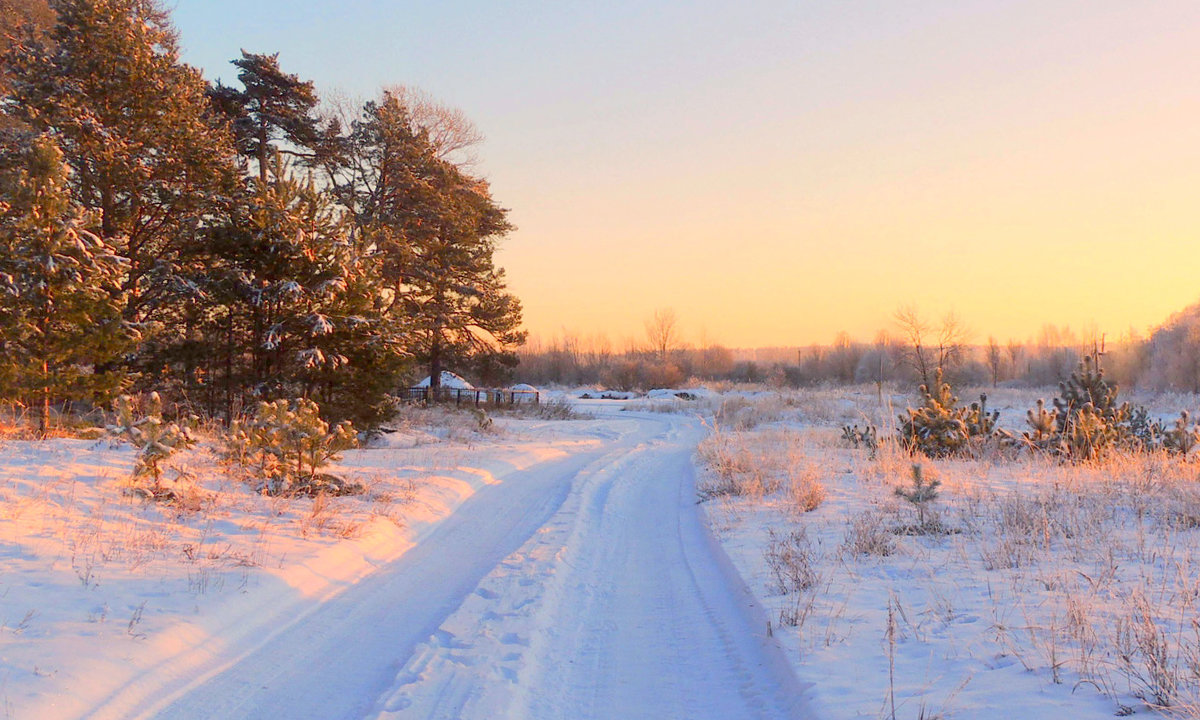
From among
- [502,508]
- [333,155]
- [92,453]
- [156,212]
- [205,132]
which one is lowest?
[502,508]

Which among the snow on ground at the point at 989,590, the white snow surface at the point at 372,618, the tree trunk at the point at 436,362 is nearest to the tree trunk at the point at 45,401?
the white snow surface at the point at 372,618

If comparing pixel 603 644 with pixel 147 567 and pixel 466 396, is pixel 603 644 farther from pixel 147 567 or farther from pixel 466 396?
pixel 466 396

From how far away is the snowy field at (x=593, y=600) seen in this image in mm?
3771

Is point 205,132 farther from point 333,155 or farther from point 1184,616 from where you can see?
point 1184,616

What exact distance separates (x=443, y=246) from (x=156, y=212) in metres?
15.4

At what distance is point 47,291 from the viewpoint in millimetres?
11672

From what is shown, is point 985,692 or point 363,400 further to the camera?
point 363,400

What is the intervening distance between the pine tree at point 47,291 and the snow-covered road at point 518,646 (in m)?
8.42

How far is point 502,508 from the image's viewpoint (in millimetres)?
10125

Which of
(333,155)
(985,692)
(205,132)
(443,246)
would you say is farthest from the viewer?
(443,246)

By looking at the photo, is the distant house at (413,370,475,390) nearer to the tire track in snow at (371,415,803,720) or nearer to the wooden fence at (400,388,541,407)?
the wooden fence at (400,388,541,407)

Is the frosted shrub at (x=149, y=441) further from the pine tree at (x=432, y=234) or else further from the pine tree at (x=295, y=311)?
the pine tree at (x=432, y=234)

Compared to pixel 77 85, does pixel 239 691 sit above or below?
below

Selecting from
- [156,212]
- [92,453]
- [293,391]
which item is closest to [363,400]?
[293,391]
